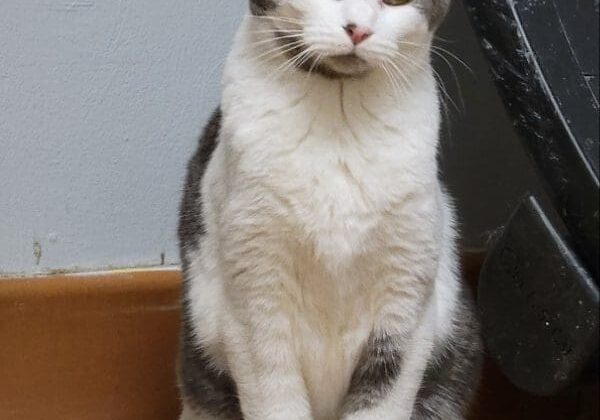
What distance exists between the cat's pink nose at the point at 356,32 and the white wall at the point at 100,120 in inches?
23.1

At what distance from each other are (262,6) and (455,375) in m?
0.59

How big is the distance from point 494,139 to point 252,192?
27.8 inches

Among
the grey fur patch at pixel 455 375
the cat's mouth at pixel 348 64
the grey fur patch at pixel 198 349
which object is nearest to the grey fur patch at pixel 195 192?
the grey fur patch at pixel 198 349

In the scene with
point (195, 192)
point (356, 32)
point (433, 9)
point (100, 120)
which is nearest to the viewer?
point (356, 32)

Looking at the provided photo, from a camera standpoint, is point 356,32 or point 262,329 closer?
point 356,32

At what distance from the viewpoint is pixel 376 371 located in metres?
1.14

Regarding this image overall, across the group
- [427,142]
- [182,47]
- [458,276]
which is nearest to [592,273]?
[427,142]

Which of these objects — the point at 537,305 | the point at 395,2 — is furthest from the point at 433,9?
the point at 537,305

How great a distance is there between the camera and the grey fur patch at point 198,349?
3.98 feet

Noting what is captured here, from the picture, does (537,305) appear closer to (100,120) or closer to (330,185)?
(330,185)

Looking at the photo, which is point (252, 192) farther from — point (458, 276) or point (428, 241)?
point (458, 276)

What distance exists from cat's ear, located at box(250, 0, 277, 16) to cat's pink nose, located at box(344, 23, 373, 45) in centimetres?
11

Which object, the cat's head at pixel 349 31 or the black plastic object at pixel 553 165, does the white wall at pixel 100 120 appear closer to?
the cat's head at pixel 349 31

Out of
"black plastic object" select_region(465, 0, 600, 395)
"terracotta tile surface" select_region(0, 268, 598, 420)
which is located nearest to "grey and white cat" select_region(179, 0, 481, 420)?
"black plastic object" select_region(465, 0, 600, 395)
